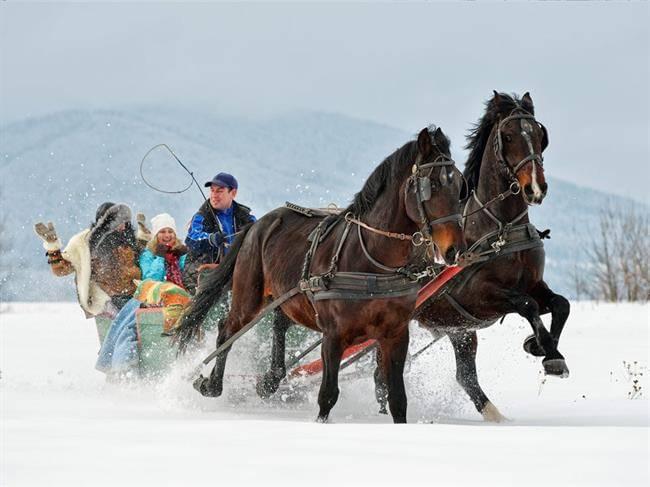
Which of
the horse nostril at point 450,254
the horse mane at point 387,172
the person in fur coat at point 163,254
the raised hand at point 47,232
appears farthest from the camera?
the raised hand at point 47,232

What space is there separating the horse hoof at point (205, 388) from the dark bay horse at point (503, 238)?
5.28ft

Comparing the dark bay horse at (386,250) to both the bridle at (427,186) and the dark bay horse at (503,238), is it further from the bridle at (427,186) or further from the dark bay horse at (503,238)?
the dark bay horse at (503,238)

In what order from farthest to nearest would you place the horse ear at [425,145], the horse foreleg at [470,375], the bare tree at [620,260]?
the bare tree at [620,260] < the horse foreleg at [470,375] < the horse ear at [425,145]

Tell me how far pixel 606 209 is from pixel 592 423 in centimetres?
1960

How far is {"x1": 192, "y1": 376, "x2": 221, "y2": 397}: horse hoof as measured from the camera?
8.48 m

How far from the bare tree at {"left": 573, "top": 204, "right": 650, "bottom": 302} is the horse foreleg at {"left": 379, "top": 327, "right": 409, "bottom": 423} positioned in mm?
19458

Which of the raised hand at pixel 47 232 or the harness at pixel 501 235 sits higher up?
the harness at pixel 501 235

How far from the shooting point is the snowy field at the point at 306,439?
15.2 ft

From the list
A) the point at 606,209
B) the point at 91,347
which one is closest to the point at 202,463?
the point at 91,347

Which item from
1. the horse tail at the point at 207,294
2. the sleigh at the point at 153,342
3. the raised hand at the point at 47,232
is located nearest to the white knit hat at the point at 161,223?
the sleigh at the point at 153,342

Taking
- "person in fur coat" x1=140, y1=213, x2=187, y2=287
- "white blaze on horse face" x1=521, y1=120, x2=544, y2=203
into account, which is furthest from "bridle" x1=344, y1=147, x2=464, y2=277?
"person in fur coat" x1=140, y1=213, x2=187, y2=287

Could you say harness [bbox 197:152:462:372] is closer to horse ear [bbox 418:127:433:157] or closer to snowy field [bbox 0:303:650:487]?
horse ear [bbox 418:127:433:157]

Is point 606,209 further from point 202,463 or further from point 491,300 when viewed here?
point 202,463

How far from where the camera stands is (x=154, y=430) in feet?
19.4
